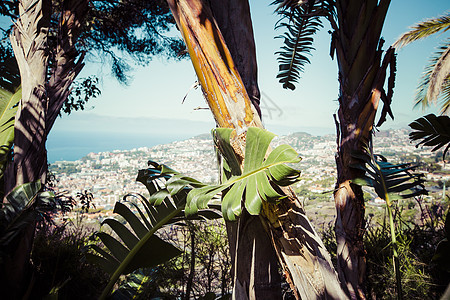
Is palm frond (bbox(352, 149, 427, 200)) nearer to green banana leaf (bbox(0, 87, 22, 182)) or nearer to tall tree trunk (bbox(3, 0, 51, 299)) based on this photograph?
tall tree trunk (bbox(3, 0, 51, 299))

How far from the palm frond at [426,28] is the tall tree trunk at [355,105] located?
3.86 meters

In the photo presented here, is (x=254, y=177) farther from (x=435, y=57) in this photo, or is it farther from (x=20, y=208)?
(x=435, y=57)

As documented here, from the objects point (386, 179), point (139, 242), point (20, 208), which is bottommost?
point (139, 242)

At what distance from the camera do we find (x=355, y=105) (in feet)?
3.97

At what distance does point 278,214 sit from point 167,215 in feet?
2.08

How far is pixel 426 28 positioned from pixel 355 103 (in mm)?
4481

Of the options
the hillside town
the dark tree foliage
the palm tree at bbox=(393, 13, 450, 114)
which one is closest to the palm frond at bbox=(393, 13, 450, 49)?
the palm tree at bbox=(393, 13, 450, 114)

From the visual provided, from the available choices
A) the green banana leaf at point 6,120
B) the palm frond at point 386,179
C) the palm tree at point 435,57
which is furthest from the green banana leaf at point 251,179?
the palm tree at point 435,57

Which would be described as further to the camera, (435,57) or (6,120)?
(435,57)

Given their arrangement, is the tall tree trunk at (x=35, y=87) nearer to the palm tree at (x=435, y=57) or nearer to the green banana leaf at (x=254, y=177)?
the green banana leaf at (x=254, y=177)

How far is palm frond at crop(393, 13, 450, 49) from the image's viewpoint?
4.07m

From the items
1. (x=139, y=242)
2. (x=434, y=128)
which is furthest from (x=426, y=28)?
(x=139, y=242)

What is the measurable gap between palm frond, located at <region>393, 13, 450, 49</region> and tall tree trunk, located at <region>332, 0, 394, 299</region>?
3862mm

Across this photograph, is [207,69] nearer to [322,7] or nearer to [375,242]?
[322,7]
